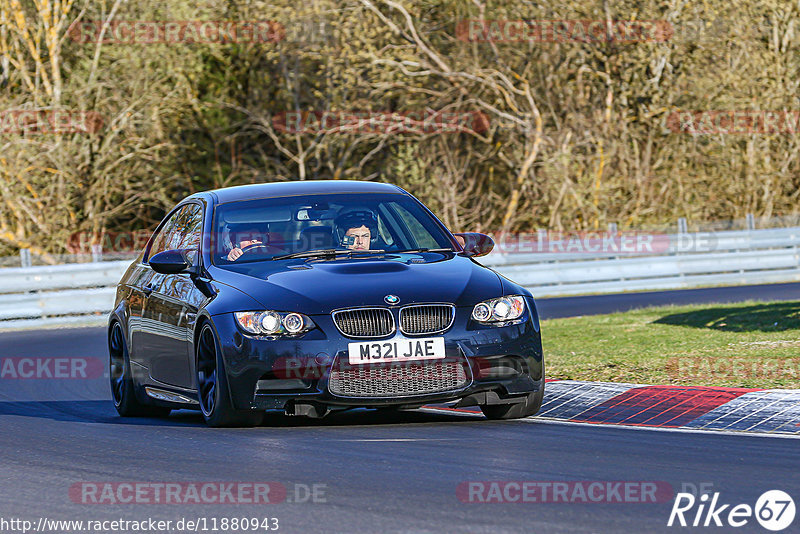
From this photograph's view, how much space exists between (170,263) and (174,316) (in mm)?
353

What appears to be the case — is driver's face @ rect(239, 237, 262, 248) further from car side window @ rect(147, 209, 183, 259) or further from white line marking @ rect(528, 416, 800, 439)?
white line marking @ rect(528, 416, 800, 439)

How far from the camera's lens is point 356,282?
8.35 meters

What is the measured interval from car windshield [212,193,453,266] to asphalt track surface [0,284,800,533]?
3.68ft

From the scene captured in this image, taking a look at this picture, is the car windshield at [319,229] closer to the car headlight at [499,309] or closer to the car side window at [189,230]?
the car side window at [189,230]

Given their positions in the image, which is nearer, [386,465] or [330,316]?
[386,465]

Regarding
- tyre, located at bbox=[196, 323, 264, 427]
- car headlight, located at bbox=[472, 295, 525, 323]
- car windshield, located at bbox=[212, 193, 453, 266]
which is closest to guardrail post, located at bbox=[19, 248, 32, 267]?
car windshield, located at bbox=[212, 193, 453, 266]

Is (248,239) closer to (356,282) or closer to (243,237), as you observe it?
(243,237)

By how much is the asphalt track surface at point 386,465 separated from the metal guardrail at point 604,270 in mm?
13059

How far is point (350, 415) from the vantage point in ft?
30.7

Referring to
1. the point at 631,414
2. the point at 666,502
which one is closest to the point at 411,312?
the point at 631,414

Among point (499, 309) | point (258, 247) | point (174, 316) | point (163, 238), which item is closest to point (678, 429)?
point (499, 309)

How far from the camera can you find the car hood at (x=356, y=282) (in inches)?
323

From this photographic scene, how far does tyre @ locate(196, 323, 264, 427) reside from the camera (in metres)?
8.38

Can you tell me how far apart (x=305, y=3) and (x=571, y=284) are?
28.1ft
